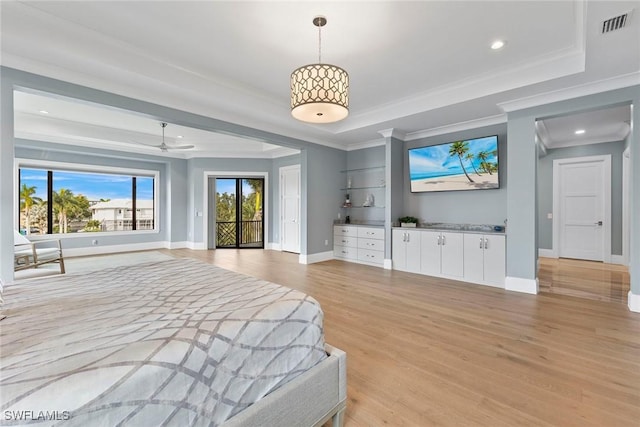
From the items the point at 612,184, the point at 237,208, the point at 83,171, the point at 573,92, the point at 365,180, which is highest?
the point at 573,92

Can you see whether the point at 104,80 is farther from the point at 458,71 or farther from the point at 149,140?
the point at 458,71

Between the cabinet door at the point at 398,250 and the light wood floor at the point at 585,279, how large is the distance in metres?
2.08

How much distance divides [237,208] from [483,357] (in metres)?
7.43

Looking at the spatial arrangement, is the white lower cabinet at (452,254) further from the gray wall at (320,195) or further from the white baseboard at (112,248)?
the white baseboard at (112,248)

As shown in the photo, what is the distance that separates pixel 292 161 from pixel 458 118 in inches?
168

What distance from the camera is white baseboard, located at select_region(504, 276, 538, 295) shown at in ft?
12.6

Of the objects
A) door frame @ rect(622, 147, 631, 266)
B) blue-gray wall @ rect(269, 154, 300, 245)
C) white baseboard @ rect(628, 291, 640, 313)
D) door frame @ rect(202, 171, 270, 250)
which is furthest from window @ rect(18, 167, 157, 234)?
door frame @ rect(622, 147, 631, 266)

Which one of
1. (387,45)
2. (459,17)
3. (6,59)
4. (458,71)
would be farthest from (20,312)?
(458,71)

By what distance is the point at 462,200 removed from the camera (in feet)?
16.9

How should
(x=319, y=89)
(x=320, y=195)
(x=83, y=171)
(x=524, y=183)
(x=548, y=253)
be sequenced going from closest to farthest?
1. (x=319, y=89)
2. (x=524, y=183)
3. (x=320, y=195)
4. (x=548, y=253)
5. (x=83, y=171)

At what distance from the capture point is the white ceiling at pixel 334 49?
245 cm

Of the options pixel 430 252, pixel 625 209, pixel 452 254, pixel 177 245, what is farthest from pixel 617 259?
pixel 177 245

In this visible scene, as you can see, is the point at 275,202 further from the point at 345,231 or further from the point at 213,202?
the point at 345,231

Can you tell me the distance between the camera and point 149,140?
660 centimetres
